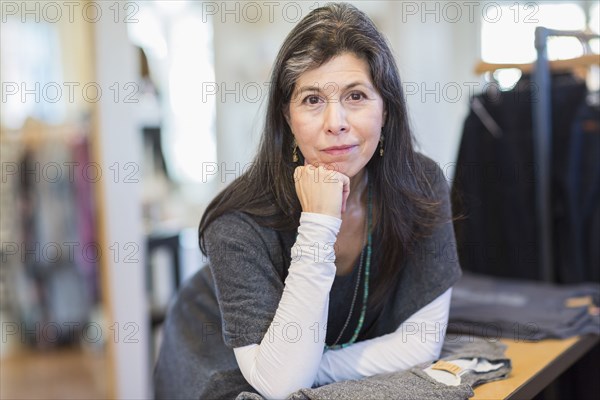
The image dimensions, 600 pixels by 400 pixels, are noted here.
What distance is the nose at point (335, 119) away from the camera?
1.07m

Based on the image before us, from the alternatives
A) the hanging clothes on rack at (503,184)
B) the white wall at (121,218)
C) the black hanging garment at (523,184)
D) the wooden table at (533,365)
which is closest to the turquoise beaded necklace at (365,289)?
the wooden table at (533,365)

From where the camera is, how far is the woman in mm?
1039

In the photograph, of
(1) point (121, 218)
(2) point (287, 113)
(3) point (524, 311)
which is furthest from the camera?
(1) point (121, 218)

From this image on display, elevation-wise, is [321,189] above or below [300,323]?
above

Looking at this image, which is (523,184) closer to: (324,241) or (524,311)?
(524,311)

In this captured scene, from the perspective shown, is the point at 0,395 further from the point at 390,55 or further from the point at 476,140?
the point at 390,55

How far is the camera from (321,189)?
41.6 inches

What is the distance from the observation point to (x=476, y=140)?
2.05 m

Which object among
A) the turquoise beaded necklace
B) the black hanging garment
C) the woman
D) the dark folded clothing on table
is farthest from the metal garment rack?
the turquoise beaded necklace

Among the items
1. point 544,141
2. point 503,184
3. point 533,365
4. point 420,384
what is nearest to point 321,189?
point 420,384

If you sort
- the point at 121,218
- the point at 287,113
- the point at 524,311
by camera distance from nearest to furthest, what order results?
the point at 287,113
the point at 524,311
the point at 121,218

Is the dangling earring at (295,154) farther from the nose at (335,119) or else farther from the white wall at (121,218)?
the white wall at (121,218)

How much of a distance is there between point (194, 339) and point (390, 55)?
2.13 feet

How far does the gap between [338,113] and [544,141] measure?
1.01 m
